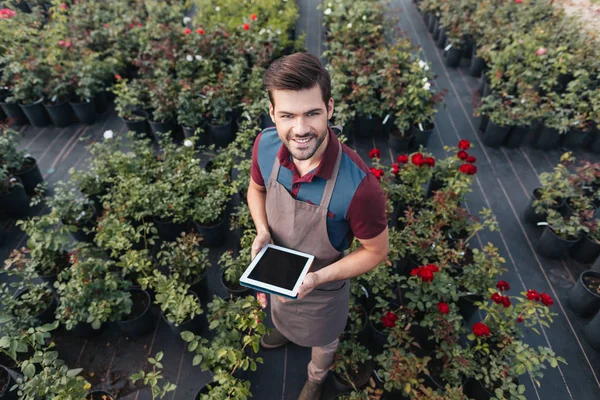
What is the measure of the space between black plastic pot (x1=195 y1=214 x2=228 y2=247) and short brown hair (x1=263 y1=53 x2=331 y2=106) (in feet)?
7.14

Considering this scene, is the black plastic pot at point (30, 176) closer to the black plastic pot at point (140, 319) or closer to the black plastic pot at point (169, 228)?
the black plastic pot at point (169, 228)

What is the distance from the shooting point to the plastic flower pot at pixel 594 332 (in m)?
2.79

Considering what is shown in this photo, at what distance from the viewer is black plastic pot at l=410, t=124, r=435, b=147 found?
4.48 meters

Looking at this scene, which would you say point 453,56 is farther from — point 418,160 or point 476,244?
point 418,160

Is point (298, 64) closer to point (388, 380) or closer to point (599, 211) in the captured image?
point (388, 380)

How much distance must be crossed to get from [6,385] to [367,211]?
2447 mm

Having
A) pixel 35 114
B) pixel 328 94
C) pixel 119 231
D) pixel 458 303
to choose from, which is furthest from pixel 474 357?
pixel 35 114

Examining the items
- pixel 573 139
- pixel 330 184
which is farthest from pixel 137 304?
pixel 573 139

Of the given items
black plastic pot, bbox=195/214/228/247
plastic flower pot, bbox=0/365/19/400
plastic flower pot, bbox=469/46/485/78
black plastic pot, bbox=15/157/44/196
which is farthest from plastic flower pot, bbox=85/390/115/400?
plastic flower pot, bbox=469/46/485/78

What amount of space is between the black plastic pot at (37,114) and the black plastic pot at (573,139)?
22.6 feet

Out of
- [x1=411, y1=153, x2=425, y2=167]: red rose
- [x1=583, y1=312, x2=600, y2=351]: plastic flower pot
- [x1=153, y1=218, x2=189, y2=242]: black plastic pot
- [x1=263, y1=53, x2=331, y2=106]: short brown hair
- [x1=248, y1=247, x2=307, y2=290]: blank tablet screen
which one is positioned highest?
[x1=263, y1=53, x2=331, y2=106]: short brown hair

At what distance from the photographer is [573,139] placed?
466 cm

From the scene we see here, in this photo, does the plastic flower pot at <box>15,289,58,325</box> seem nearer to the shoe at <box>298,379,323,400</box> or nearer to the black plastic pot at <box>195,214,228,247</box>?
the black plastic pot at <box>195,214,228,247</box>

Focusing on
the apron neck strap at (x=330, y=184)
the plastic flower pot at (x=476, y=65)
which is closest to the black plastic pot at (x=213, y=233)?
the apron neck strap at (x=330, y=184)
